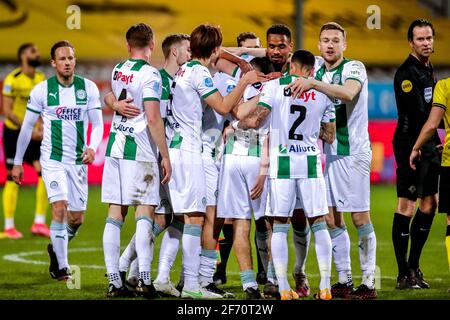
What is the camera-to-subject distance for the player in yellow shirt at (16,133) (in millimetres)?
13680

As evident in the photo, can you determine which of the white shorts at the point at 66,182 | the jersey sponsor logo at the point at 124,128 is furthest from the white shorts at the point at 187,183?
the white shorts at the point at 66,182

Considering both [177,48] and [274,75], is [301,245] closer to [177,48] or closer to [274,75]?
[274,75]

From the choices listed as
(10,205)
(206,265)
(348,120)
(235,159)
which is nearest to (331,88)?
(348,120)

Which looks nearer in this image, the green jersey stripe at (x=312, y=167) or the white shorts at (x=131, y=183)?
the green jersey stripe at (x=312, y=167)

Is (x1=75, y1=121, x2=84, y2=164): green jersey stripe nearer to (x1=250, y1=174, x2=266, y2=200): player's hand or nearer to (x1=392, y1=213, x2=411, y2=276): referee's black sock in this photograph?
(x1=250, y1=174, x2=266, y2=200): player's hand

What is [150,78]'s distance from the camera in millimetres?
8133

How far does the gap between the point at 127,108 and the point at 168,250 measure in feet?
4.30

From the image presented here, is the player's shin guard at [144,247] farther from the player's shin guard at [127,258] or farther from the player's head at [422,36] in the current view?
the player's head at [422,36]

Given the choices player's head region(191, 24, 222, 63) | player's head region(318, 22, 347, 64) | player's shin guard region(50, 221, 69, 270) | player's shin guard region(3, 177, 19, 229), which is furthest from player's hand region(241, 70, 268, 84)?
player's shin guard region(3, 177, 19, 229)

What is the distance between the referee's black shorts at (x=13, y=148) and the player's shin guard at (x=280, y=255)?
675 cm

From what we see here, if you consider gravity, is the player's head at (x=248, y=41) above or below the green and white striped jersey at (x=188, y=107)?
above

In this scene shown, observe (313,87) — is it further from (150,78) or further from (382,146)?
(382,146)

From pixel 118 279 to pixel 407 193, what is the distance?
2.92 meters
